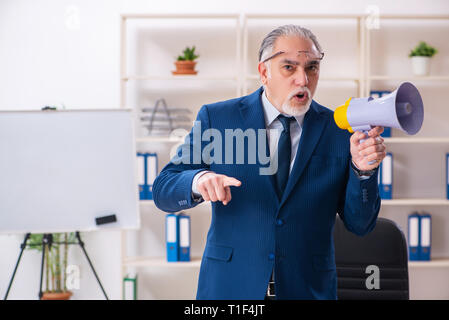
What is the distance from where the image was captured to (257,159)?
960 millimetres

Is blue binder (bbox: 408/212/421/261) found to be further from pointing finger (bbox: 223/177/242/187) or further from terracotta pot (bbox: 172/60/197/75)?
pointing finger (bbox: 223/177/242/187)

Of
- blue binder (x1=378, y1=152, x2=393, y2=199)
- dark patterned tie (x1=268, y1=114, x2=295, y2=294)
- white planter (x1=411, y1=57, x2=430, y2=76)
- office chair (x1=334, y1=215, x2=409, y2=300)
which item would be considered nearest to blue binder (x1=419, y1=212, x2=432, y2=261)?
blue binder (x1=378, y1=152, x2=393, y2=199)

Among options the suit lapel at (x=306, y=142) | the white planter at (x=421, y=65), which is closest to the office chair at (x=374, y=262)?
the suit lapel at (x=306, y=142)

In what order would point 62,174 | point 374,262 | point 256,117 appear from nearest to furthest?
point 256,117, point 374,262, point 62,174

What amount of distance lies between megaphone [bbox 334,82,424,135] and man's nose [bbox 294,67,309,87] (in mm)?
98

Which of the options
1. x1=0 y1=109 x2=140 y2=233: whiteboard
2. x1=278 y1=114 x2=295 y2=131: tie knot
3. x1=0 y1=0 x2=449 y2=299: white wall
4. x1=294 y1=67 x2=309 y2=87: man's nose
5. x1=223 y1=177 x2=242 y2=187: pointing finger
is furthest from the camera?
x1=0 y1=0 x2=449 y2=299: white wall

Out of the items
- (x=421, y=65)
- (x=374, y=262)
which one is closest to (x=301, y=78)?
(x=374, y=262)

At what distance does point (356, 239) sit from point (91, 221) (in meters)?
1.27

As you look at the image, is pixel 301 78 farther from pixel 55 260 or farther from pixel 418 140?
pixel 55 260

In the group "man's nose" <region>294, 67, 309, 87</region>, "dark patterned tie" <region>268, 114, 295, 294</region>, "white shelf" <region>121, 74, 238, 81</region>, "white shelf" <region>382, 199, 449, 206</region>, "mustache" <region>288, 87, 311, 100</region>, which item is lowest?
"white shelf" <region>382, 199, 449, 206</region>

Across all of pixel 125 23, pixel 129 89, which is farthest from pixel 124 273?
pixel 125 23

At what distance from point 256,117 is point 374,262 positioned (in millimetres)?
842

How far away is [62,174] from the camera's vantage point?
226 centimetres

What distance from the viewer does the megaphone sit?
755mm
